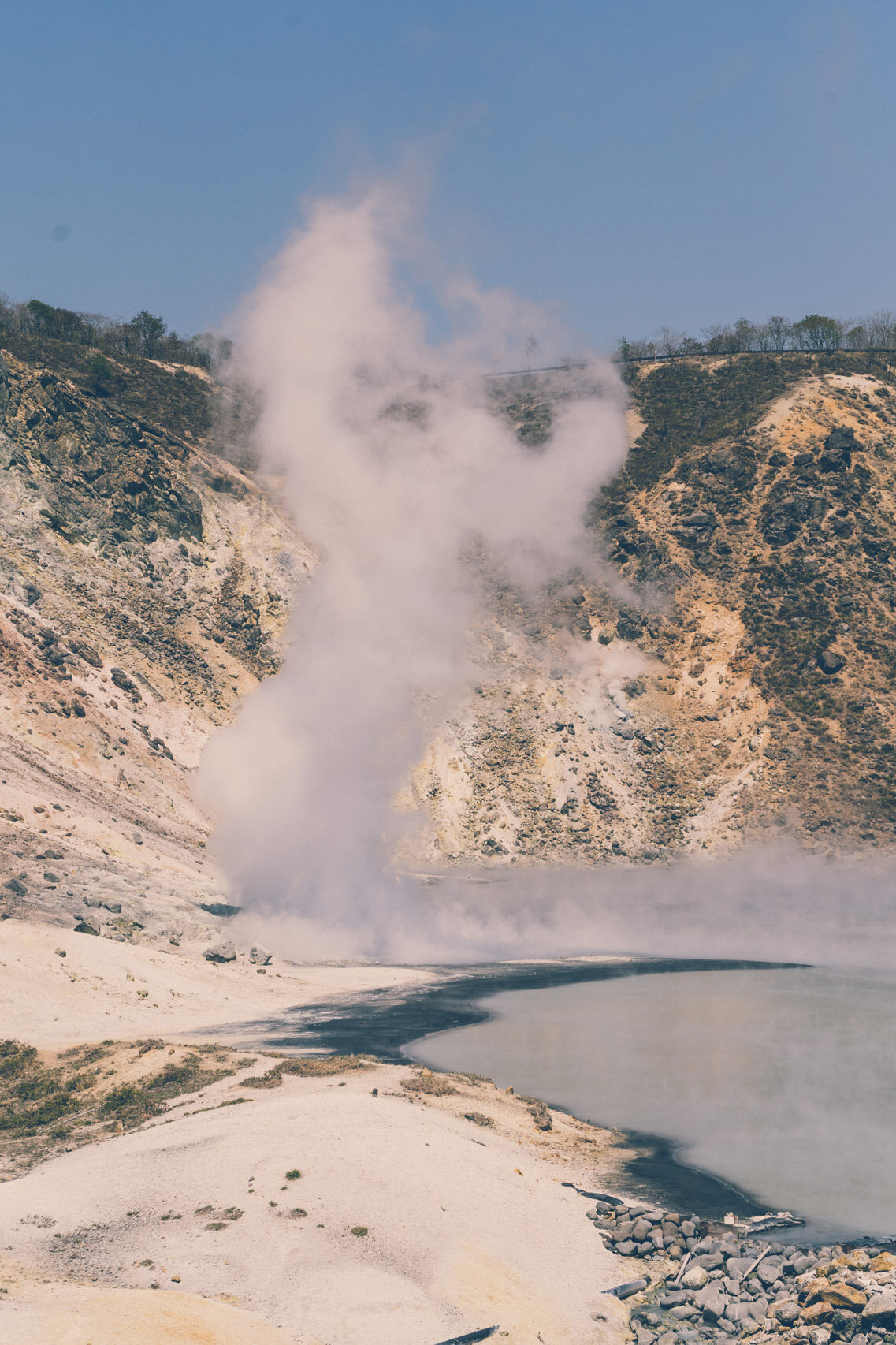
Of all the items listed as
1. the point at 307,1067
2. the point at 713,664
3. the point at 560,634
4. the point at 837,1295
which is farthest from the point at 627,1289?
the point at 560,634

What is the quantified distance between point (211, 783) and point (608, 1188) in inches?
2320

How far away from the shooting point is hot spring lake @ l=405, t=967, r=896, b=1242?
104ft

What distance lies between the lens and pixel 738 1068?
43188 mm

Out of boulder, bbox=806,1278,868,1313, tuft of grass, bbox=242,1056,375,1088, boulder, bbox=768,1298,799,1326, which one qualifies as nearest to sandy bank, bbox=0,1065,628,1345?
tuft of grass, bbox=242,1056,375,1088

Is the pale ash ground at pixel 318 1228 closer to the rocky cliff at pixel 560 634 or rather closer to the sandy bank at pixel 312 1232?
the sandy bank at pixel 312 1232

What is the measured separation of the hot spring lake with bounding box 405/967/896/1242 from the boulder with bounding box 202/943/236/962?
1517 cm

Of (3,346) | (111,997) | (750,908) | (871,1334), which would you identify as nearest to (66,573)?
(3,346)

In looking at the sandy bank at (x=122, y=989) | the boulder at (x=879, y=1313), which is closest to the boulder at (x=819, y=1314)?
the boulder at (x=879, y=1313)

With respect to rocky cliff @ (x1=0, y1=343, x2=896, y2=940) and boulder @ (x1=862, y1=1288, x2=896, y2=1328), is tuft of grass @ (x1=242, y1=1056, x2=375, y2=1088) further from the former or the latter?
rocky cliff @ (x1=0, y1=343, x2=896, y2=940)

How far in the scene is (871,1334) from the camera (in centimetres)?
2178

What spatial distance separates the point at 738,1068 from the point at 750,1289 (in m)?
19.5

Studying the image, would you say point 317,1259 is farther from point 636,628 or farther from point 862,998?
point 636,628

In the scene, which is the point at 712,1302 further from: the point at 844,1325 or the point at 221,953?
the point at 221,953

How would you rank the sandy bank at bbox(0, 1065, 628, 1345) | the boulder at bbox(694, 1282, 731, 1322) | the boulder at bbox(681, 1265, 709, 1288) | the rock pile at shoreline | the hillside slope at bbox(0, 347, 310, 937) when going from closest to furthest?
the sandy bank at bbox(0, 1065, 628, 1345) → the rock pile at shoreline → the boulder at bbox(694, 1282, 731, 1322) → the boulder at bbox(681, 1265, 709, 1288) → the hillside slope at bbox(0, 347, 310, 937)
